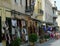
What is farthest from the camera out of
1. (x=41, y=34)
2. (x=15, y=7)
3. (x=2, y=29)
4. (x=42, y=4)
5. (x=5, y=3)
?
(x=42, y=4)

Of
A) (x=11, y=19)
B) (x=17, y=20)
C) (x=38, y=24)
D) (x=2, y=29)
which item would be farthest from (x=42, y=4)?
(x=2, y=29)

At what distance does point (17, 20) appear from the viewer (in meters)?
27.2

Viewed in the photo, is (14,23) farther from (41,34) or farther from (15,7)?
(41,34)

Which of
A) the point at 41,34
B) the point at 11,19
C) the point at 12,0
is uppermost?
the point at 12,0

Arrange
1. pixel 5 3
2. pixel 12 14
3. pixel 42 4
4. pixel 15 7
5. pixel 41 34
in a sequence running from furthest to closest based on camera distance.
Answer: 1. pixel 42 4
2. pixel 41 34
3. pixel 15 7
4. pixel 12 14
5. pixel 5 3

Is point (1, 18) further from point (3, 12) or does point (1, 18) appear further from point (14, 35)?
point (14, 35)

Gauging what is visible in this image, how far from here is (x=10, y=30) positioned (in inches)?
936

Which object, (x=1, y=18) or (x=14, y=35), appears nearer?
(x=1, y=18)

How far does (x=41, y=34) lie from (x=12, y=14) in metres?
15.5

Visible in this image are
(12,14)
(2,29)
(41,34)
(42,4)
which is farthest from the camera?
(42,4)

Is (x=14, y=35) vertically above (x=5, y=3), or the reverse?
(x=5, y=3)

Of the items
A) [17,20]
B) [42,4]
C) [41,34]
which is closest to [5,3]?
→ [17,20]

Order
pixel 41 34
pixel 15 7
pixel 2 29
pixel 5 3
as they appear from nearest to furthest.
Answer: pixel 2 29
pixel 5 3
pixel 15 7
pixel 41 34

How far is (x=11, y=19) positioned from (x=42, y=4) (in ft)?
84.1
